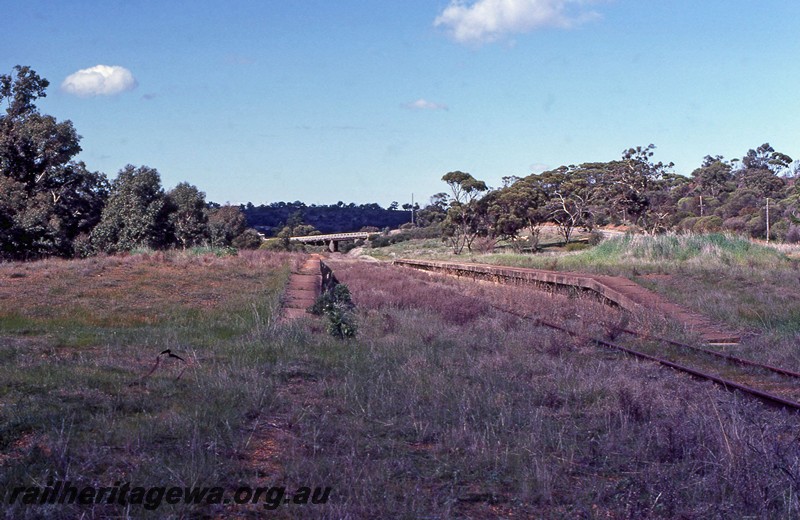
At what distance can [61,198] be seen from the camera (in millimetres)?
40031

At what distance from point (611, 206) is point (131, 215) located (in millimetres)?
35493

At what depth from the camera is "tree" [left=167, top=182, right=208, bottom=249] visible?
44.3 m

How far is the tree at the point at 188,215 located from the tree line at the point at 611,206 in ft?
76.0

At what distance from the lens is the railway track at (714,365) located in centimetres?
870

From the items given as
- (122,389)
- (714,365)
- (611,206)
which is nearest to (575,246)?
(611,206)

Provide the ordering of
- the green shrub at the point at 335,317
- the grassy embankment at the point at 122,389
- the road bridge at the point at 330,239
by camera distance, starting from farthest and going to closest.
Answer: the road bridge at the point at 330,239
the green shrub at the point at 335,317
the grassy embankment at the point at 122,389

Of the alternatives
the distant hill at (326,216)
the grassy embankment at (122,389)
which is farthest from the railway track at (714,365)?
the distant hill at (326,216)

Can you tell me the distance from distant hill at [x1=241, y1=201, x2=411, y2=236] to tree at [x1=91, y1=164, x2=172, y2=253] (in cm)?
9902

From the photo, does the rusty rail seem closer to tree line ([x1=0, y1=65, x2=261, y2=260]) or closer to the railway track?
the railway track

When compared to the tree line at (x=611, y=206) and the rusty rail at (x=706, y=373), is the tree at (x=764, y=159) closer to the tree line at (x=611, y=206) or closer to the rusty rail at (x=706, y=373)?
the tree line at (x=611, y=206)

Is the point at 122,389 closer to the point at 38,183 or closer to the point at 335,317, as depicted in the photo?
the point at 335,317

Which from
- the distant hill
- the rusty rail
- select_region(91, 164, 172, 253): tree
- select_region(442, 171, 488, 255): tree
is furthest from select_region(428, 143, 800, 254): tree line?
the distant hill

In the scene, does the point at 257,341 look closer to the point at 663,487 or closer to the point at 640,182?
the point at 663,487

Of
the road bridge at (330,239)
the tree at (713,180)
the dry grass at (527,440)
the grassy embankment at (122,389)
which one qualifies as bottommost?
the road bridge at (330,239)
